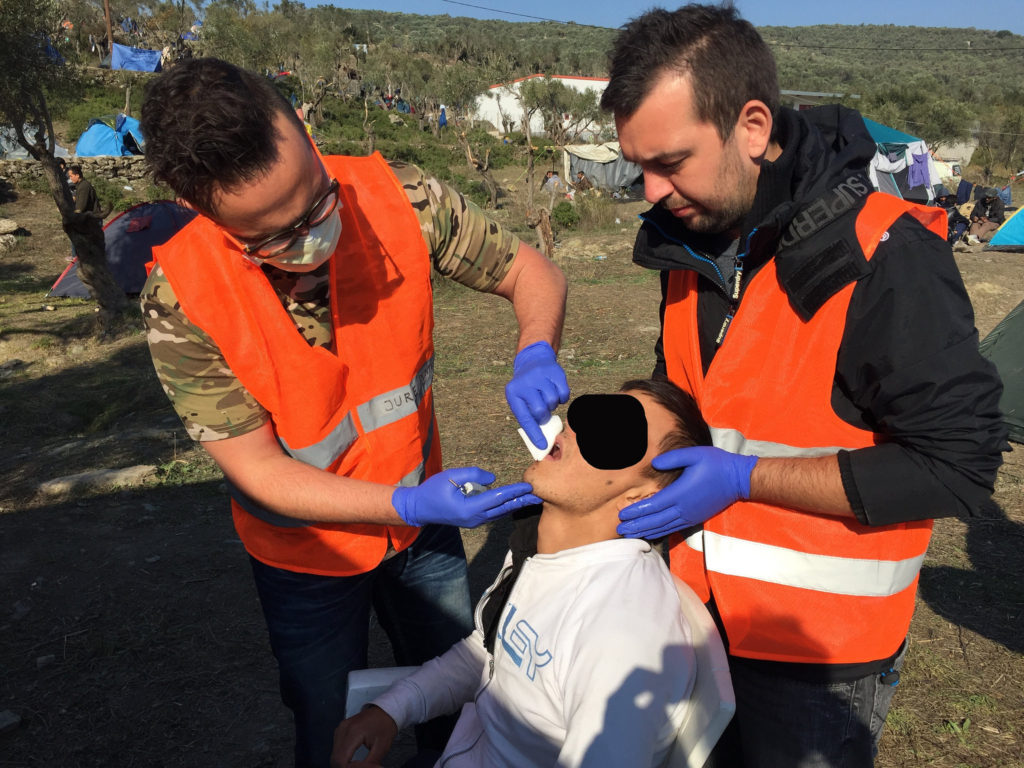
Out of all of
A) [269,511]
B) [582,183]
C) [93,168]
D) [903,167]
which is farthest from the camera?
[582,183]

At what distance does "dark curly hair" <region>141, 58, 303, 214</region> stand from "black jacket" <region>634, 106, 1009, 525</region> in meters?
1.18

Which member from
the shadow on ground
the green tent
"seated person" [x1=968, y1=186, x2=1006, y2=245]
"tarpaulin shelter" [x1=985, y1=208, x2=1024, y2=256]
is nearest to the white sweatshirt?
the shadow on ground

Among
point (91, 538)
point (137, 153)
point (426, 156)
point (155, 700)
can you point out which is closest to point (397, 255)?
point (155, 700)

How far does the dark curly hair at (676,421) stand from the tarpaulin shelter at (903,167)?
19.6 m

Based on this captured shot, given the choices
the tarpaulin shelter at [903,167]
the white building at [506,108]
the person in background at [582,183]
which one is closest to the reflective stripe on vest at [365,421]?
the tarpaulin shelter at [903,167]

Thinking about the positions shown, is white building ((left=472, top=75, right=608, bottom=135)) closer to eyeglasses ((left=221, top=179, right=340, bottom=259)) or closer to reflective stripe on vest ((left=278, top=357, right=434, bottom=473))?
reflective stripe on vest ((left=278, top=357, right=434, bottom=473))

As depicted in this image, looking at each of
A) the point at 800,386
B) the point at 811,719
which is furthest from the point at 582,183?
the point at 811,719

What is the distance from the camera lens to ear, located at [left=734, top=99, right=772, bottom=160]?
5.58 ft

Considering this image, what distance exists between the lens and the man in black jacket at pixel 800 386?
1.48 meters

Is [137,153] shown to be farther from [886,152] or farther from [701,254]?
[701,254]

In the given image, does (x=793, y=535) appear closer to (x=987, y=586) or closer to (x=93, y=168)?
(x=987, y=586)

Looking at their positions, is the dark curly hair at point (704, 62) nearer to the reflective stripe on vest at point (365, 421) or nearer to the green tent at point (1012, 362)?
the reflective stripe on vest at point (365, 421)

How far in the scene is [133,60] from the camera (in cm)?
3478

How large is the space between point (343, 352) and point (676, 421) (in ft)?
3.16
